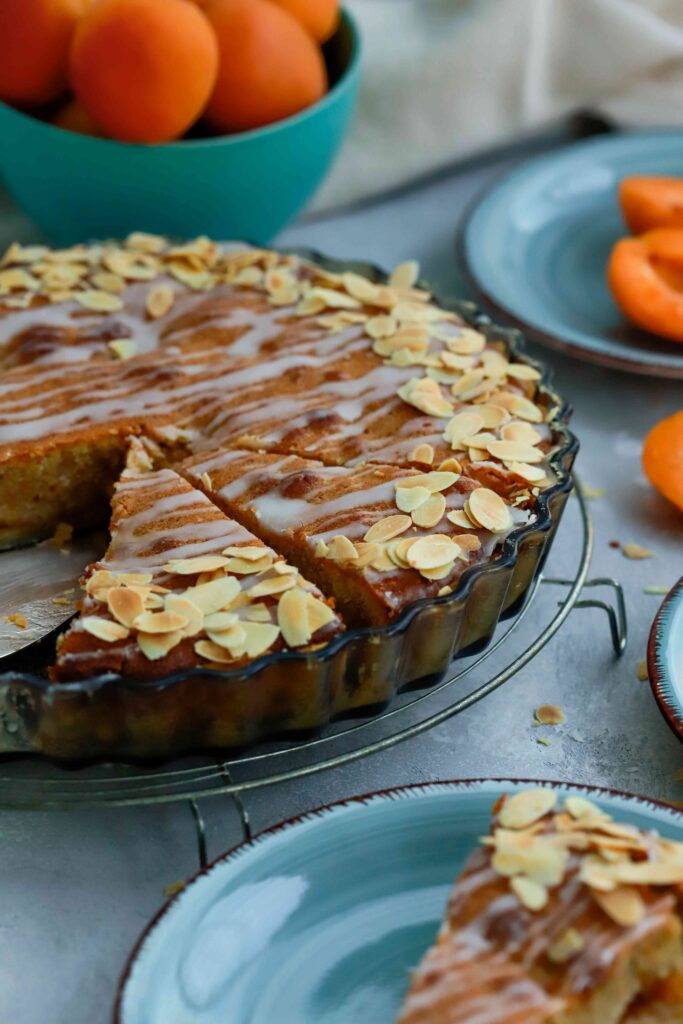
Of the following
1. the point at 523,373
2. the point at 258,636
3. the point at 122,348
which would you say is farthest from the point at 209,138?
the point at 258,636

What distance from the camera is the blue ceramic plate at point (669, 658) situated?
1662mm

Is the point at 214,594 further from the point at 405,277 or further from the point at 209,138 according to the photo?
the point at 209,138

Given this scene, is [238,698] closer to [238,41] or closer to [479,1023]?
[479,1023]

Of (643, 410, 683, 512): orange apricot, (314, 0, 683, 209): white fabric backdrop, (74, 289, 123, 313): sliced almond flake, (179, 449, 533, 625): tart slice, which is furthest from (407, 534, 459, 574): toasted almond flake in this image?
(314, 0, 683, 209): white fabric backdrop

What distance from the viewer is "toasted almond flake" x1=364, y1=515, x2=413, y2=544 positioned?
178cm

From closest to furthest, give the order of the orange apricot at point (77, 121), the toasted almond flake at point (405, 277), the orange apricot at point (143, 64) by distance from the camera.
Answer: the orange apricot at point (143, 64) → the toasted almond flake at point (405, 277) → the orange apricot at point (77, 121)

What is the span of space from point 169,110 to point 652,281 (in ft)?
3.59

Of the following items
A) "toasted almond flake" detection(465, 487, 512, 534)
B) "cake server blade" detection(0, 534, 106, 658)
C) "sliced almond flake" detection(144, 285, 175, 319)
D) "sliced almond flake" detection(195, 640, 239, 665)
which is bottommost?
"cake server blade" detection(0, 534, 106, 658)

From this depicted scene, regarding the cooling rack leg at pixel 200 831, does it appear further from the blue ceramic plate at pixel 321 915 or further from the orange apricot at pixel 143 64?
the orange apricot at pixel 143 64

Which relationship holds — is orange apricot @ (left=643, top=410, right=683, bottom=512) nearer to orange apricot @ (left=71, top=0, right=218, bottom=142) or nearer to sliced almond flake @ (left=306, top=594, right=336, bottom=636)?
sliced almond flake @ (left=306, top=594, right=336, bottom=636)

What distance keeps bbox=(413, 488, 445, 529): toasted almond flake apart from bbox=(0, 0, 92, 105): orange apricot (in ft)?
4.37

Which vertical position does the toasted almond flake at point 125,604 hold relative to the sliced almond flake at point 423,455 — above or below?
below

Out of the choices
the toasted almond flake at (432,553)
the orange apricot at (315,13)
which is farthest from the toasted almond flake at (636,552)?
the orange apricot at (315,13)

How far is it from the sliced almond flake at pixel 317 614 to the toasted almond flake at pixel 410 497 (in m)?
0.25
